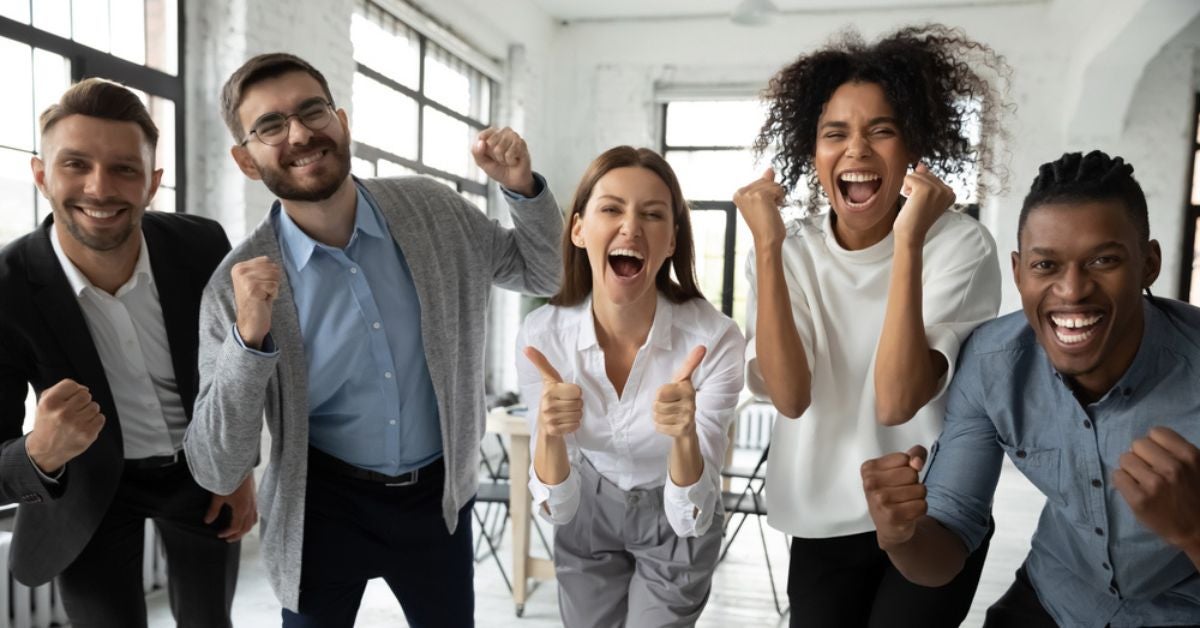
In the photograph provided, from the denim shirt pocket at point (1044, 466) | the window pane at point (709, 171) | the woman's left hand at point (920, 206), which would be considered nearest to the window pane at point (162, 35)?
the woman's left hand at point (920, 206)

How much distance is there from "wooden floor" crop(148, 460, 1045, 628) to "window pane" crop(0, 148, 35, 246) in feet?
5.50

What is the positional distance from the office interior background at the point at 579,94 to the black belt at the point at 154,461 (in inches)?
60.7

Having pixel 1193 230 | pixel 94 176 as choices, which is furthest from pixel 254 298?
pixel 1193 230

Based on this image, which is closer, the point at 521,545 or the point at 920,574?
the point at 920,574

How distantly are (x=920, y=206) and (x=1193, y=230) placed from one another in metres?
6.76

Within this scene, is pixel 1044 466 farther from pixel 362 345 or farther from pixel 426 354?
pixel 362 345

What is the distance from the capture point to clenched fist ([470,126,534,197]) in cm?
189

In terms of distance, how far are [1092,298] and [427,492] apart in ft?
4.52

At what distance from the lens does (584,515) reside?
1.81 meters

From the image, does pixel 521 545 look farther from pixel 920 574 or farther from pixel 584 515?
pixel 920 574

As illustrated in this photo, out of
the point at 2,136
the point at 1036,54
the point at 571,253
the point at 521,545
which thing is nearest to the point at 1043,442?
the point at 571,253

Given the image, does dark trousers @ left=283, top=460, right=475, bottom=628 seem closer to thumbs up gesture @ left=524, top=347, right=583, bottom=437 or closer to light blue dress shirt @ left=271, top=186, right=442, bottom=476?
light blue dress shirt @ left=271, top=186, right=442, bottom=476

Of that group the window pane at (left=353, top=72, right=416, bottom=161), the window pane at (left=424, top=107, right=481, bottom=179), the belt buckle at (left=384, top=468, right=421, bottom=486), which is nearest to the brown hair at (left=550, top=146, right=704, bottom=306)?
the belt buckle at (left=384, top=468, right=421, bottom=486)

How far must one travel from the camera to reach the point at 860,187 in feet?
5.65
